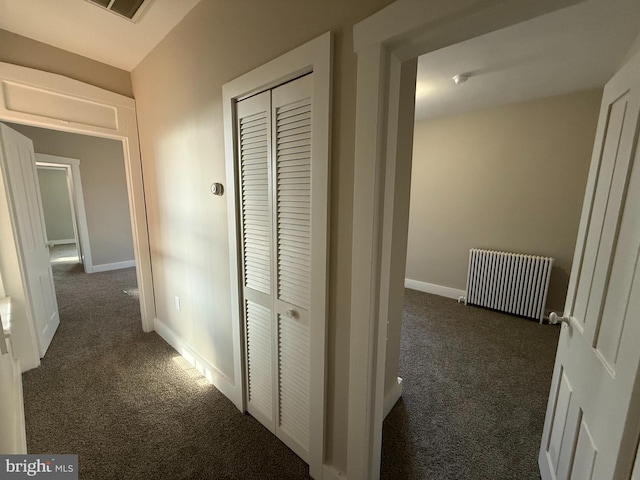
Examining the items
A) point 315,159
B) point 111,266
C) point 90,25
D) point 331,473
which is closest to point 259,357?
point 331,473

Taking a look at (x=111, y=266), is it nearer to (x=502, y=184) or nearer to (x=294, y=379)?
(x=294, y=379)

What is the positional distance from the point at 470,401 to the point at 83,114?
3.76 metres

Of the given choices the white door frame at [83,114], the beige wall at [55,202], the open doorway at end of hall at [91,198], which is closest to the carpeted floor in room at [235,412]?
the white door frame at [83,114]

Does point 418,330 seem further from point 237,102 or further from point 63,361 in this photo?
point 63,361

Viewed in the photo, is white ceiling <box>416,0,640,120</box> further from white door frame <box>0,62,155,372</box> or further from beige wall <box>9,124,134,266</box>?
beige wall <box>9,124,134,266</box>

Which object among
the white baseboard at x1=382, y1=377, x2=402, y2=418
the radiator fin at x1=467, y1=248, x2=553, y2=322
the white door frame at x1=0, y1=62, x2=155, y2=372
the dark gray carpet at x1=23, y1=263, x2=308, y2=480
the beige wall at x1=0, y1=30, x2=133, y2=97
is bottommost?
the dark gray carpet at x1=23, y1=263, x2=308, y2=480

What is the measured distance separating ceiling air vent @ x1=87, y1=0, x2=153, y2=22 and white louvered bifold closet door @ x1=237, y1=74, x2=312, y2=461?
888mm

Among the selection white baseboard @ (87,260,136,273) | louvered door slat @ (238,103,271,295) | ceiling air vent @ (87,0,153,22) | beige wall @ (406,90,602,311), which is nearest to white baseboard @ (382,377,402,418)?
louvered door slat @ (238,103,271,295)

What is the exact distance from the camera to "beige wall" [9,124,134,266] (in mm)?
4535

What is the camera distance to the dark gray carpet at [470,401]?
1420 mm

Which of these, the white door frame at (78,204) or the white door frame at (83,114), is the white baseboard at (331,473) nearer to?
the white door frame at (83,114)

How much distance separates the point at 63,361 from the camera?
2.24 metres

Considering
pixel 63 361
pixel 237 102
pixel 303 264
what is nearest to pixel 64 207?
pixel 63 361

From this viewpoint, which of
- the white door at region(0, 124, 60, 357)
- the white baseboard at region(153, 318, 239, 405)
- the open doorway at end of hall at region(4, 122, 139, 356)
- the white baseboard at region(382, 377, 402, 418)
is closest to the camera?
the white baseboard at region(382, 377, 402, 418)
